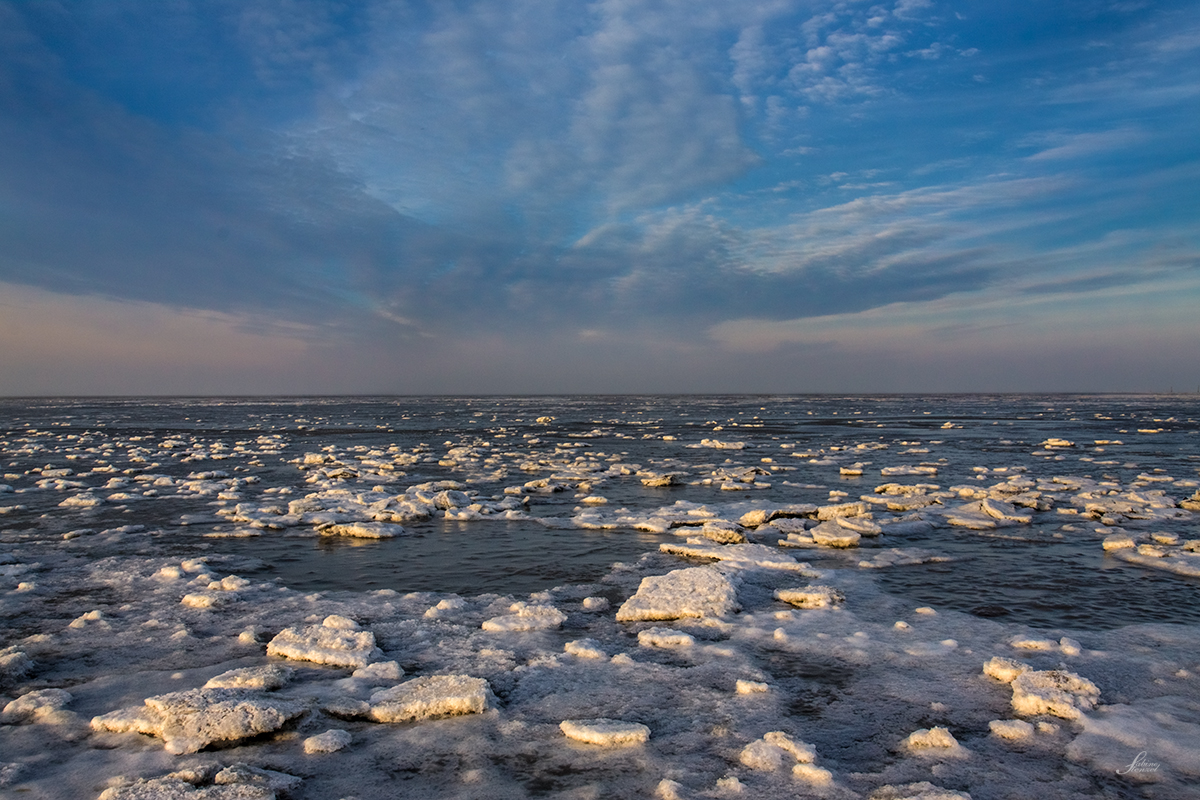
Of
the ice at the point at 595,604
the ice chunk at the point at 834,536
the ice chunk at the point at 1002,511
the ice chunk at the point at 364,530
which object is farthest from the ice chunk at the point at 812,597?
the ice chunk at the point at 364,530

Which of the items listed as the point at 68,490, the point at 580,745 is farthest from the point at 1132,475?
the point at 68,490

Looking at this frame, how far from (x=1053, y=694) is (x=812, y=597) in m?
2.88

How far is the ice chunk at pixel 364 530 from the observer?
11.7m

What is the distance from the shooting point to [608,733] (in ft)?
15.3

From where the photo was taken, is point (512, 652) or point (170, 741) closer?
point (170, 741)

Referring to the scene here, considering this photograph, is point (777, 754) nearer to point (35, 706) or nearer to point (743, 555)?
point (35, 706)

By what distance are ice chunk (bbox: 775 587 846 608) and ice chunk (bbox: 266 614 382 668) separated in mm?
4524

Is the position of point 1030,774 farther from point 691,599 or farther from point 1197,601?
point 1197,601

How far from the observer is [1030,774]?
426 cm

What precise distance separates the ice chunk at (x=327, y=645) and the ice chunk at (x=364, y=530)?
197 inches

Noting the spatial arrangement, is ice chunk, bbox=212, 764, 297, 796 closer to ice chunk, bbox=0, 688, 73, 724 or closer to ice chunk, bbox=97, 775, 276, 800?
ice chunk, bbox=97, 775, 276, 800

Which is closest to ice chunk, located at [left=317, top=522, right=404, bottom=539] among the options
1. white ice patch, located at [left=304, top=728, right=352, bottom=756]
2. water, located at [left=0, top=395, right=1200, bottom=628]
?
water, located at [left=0, top=395, right=1200, bottom=628]

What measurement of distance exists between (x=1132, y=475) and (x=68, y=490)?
87.9 ft

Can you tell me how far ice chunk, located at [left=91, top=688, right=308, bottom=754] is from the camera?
461 centimetres
